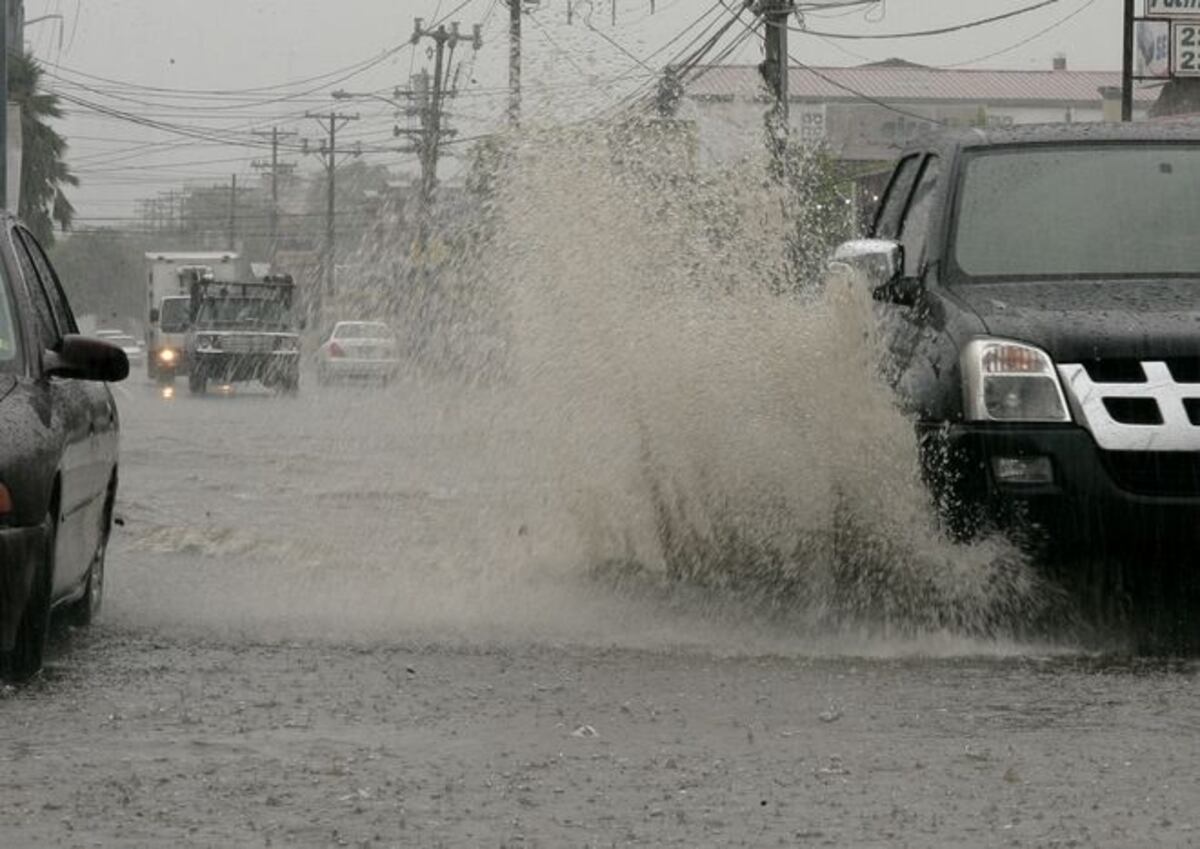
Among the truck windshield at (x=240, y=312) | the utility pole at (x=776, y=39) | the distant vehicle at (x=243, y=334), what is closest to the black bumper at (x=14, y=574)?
the utility pole at (x=776, y=39)

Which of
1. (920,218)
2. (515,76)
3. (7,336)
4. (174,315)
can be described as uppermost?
(515,76)

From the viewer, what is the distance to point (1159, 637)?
9.42m

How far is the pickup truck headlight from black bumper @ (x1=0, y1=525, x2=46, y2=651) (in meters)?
3.28

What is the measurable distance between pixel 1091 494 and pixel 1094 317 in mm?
687

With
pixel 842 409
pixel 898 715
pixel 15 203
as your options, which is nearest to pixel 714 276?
pixel 842 409

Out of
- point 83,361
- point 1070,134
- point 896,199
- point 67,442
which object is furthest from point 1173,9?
point 67,442

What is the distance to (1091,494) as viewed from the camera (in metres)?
8.73

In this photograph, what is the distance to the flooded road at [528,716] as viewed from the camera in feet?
19.4

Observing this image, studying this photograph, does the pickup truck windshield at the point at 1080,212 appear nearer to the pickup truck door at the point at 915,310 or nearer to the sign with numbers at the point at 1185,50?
the pickup truck door at the point at 915,310

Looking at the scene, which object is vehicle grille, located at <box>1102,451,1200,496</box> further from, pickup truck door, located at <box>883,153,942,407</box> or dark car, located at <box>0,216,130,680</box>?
dark car, located at <box>0,216,130,680</box>

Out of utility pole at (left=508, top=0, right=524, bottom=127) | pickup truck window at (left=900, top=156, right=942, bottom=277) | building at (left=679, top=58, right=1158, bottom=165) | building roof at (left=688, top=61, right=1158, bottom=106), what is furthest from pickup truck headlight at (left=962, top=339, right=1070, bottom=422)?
building roof at (left=688, top=61, right=1158, bottom=106)

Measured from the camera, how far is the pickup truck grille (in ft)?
28.7

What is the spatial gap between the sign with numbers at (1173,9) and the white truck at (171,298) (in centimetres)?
2362

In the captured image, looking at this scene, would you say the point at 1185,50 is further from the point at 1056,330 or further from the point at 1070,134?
the point at 1056,330
